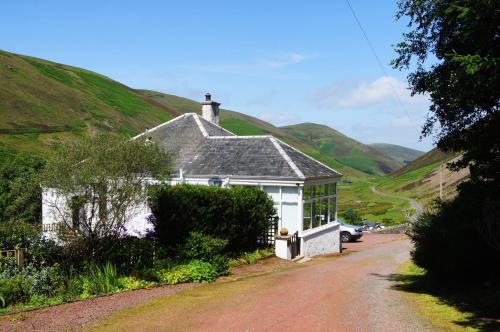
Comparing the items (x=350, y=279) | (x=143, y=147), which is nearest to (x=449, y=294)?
(x=350, y=279)

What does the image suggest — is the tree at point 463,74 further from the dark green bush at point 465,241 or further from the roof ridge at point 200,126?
the roof ridge at point 200,126

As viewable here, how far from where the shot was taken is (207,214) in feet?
55.1

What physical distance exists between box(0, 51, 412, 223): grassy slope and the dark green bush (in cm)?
3011

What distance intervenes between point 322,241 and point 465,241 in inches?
478

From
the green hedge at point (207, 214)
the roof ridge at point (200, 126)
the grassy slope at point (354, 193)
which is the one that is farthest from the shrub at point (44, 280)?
the grassy slope at point (354, 193)

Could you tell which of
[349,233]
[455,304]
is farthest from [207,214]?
[349,233]

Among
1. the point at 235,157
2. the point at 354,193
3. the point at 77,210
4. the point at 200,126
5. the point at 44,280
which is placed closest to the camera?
the point at 44,280

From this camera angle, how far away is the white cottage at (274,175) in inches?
851

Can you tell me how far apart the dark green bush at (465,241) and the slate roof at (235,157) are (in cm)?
824

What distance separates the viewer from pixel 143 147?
46.6 feet

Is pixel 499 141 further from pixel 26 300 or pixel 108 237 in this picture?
pixel 26 300

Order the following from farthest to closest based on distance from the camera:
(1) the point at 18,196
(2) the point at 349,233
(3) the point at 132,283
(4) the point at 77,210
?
(2) the point at 349,233
(1) the point at 18,196
(3) the point at 132,283
(4) the point at 77,210

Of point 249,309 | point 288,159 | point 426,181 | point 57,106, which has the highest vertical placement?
point 57,106

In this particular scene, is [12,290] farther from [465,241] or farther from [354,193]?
[354,193]
